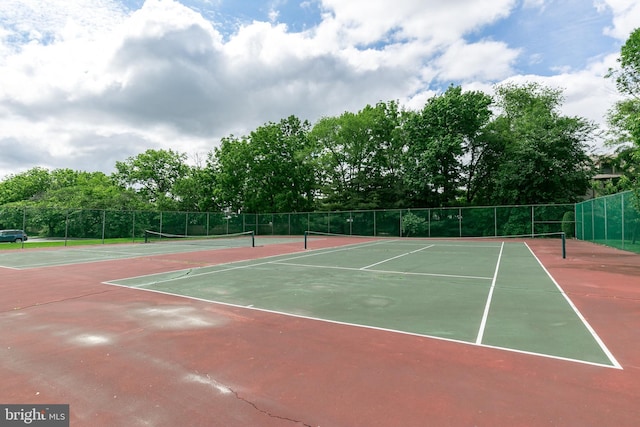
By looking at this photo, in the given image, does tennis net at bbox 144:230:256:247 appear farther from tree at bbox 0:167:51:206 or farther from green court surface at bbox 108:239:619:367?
tree at bbox 0:167:51:206

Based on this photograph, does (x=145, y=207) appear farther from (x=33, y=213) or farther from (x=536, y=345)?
(x=536, y=345)

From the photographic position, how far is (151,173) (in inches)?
2183

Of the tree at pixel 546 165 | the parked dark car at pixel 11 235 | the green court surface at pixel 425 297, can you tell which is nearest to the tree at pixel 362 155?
the tree at pixel 546 165

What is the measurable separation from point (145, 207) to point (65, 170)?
47.1 m

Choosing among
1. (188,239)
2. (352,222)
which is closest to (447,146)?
(352,222)

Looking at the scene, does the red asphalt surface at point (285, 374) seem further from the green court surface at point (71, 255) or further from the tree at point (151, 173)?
the tree at point (151, 173)

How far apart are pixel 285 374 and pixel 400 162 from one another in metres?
38.9

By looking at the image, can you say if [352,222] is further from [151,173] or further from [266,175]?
[151,173]

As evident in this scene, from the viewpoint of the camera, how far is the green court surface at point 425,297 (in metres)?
5.11

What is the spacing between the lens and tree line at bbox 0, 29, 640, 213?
101 ft

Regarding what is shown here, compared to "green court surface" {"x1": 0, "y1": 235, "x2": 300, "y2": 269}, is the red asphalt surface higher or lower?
higher

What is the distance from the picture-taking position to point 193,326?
5715 mm

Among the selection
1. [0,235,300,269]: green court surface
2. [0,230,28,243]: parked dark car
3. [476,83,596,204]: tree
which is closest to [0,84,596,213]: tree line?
[476,83,596,204]: tree

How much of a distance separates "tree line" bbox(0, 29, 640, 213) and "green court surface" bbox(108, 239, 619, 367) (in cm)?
2289
